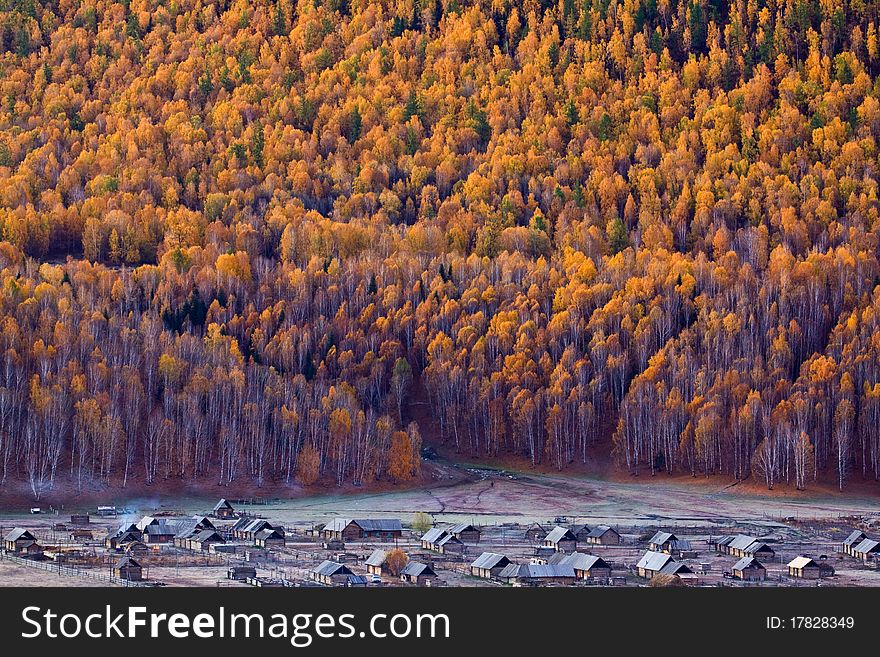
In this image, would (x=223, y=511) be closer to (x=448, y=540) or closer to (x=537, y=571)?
(x=448, y=540)

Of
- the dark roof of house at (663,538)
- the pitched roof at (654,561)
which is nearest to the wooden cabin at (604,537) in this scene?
the dark roof of house at (663,538)

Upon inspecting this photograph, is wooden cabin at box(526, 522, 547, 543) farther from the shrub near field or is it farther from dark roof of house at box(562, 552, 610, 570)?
the shrub near field

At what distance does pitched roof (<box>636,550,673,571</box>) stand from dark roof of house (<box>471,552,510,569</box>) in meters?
7.52

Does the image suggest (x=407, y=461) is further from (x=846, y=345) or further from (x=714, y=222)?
(x=714, y=222)

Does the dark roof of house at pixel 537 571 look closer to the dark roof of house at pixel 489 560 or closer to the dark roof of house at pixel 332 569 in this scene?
the dark roof of house at pixel 489 560

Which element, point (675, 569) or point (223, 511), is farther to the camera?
point (223, 511)

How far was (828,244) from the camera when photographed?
183000 mm

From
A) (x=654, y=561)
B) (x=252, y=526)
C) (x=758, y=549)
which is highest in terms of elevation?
(x=252, y=526)

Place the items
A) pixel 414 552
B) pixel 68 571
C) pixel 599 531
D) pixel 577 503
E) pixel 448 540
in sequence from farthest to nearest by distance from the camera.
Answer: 1. pixel 577 503
2. pixel 599 531
3. pixel 448 540
4. pixel 414 552
5. pixel 68 571

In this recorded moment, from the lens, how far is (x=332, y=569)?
92.2m

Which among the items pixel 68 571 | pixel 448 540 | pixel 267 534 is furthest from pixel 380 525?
pixel 68 571

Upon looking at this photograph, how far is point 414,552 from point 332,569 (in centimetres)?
1422

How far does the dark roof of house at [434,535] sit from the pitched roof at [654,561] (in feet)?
46.5

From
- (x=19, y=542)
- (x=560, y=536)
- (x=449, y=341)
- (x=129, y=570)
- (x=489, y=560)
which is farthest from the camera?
(x=449, y=341)
